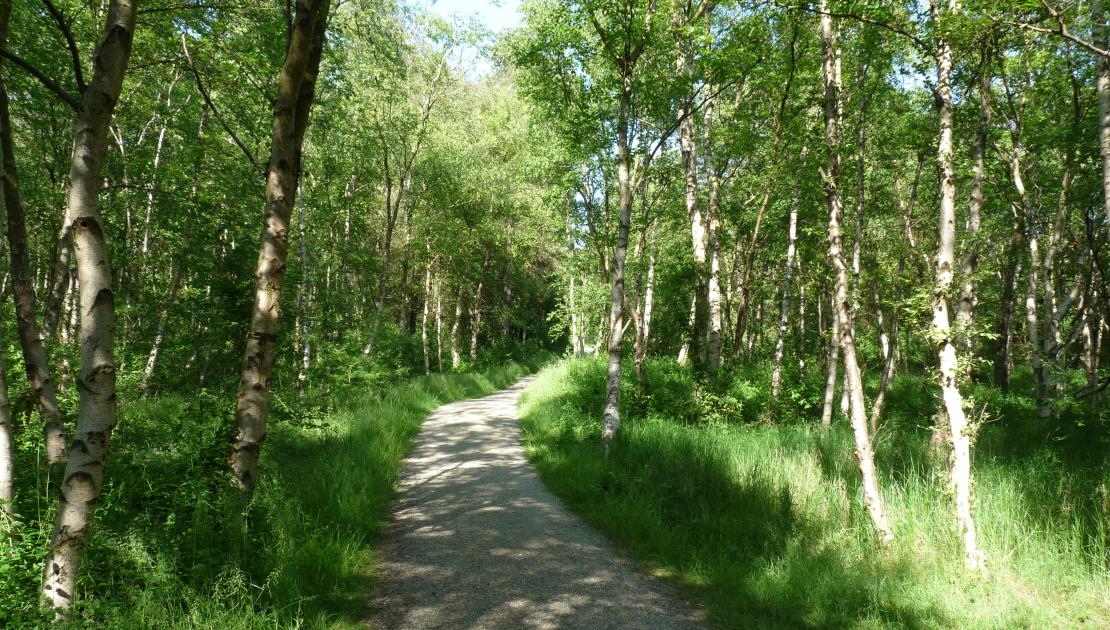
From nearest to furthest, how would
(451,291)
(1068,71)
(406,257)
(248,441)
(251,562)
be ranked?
(251,562) → (248,441) → (1068,71) → (406,257) → (451,291)

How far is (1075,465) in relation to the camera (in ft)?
23.2

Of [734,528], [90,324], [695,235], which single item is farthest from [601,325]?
[90,324]

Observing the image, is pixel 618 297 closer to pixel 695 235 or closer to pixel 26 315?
pixel 695 235

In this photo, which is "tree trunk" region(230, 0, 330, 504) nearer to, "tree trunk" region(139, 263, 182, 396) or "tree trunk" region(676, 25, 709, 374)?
"tree trunk" region(139, 263, 182, 396)

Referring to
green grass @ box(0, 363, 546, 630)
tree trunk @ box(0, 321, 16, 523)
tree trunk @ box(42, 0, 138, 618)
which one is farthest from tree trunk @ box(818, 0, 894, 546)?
tree trunk @ box(0, 321, 16, 523)

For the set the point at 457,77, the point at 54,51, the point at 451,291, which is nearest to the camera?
the point at 54,51

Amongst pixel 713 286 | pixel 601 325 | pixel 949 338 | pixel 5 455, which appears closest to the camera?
pixel 5 455

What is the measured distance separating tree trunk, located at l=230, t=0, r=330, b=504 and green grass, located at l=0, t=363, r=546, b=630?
467 millimetres

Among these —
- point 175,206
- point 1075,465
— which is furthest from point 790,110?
point 175,206

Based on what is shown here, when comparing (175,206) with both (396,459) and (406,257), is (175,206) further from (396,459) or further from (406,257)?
(406,257)

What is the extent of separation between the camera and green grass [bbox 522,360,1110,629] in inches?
161

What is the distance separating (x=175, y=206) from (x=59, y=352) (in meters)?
3.60

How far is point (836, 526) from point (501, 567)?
3692 mm

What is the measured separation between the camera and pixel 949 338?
5.02 metres
